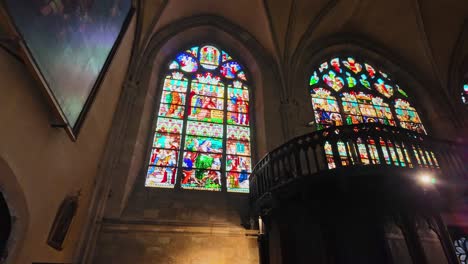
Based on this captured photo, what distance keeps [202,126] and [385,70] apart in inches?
284

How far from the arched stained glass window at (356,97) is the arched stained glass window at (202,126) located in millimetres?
2337

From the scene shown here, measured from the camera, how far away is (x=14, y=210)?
3.14m

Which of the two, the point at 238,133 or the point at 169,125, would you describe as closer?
the point at 169,125

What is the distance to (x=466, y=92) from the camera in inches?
387

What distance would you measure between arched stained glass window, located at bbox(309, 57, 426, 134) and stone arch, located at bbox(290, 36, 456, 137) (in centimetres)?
27

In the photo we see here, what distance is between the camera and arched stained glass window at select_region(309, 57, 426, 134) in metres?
8.42

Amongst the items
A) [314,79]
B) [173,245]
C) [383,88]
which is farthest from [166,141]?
[383,88]

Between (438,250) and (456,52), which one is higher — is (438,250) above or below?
below

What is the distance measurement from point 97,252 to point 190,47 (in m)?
6.53

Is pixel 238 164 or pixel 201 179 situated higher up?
pixel 238 164

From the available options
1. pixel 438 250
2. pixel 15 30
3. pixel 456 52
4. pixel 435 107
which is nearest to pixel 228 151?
pixel 438 250

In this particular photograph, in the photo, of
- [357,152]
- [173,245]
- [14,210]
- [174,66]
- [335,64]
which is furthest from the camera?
[335,64]

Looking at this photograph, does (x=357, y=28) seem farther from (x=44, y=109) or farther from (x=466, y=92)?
(x=44, y=109)

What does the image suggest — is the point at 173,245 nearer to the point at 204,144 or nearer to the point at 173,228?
the point at 173,228
